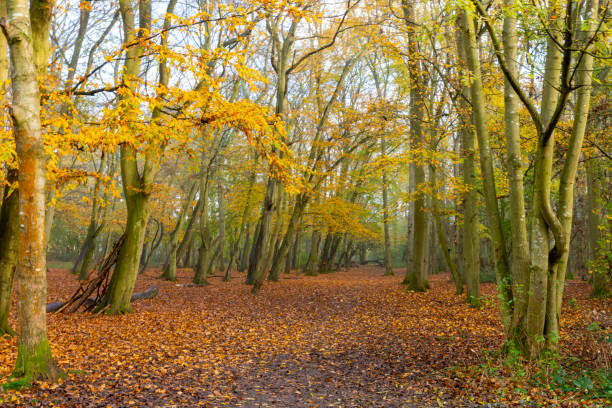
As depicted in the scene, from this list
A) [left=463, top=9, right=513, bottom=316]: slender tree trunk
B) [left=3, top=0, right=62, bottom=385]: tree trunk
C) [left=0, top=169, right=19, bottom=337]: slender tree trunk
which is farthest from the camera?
[left=0, top=169, right=19, bottom=337]: slender tree trunk

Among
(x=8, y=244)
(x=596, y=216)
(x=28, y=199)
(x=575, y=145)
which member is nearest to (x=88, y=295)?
(x=8, y=244)

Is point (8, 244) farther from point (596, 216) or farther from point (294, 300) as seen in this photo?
point (596, 216)

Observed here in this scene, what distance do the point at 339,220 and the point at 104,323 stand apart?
1523cm

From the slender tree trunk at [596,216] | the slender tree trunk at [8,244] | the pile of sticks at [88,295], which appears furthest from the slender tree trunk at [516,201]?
the pile of sticks at [88,295]

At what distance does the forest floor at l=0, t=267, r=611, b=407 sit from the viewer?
4.89m

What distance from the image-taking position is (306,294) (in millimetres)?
15922

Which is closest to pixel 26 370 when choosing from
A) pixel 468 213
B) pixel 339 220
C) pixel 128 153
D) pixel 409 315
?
pixel 128 153

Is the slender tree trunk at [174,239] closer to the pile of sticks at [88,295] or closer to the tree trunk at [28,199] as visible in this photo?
the pile of sticks at [88,295]

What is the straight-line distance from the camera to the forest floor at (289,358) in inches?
193

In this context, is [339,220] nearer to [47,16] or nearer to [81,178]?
[81,178]

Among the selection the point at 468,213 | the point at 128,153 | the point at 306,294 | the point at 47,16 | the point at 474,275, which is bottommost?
the point at 306,294

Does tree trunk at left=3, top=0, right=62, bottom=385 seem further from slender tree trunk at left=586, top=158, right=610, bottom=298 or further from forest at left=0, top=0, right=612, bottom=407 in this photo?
slender tree trunk at left=586, top=158, right=610, bottom=298

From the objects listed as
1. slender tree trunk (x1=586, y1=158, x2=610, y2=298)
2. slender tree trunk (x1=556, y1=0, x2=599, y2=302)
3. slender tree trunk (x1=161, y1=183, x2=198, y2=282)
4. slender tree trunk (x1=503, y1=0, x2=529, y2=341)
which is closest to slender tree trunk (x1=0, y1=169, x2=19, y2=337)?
slender tree trunk (x1=503, y1=0, x2=529, y2=341)

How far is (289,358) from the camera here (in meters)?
7.09
